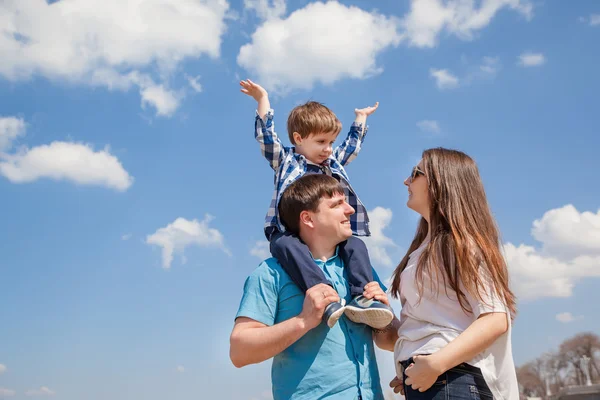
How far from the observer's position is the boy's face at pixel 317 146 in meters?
5.95

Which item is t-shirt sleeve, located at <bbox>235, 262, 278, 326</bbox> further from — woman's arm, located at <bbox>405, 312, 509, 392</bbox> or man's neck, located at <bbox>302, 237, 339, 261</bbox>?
woman's arm, located at <bbox>405, 312, 509, 392</bbox>

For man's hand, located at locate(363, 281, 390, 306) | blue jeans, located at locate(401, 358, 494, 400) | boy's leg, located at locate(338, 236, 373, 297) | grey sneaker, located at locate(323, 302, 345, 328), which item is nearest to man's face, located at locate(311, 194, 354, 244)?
boy's leg, located at locate(338, 236, 373, 297)

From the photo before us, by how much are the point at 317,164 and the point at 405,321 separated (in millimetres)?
2355

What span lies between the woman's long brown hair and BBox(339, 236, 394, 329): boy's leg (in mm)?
255

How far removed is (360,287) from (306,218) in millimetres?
709

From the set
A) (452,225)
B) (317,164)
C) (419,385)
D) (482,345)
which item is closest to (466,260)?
(452,225)

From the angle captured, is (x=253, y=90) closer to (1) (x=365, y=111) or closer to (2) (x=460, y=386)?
(1) (x=365, y=111)

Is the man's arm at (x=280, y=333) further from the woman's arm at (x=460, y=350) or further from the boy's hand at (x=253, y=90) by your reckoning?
the boy's hand at (x=253, y=90)

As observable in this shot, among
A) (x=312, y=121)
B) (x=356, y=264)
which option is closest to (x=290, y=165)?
(x=312, y=121)

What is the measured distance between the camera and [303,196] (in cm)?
464

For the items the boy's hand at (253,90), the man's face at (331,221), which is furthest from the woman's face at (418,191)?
the boy's hand at (253,90)

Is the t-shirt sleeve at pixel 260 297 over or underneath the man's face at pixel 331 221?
underneath

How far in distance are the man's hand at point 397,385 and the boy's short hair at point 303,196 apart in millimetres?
1396

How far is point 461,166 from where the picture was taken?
4172mm
